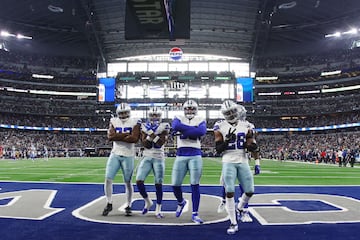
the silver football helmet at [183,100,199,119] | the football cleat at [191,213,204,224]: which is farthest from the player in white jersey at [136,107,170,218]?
the football cleat at [191,213,204,224]

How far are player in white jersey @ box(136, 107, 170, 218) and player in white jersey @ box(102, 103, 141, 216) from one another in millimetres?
197

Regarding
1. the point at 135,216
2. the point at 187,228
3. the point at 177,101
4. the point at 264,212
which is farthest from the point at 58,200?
the point at 177,101

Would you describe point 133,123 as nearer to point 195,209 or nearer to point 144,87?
point 195,209

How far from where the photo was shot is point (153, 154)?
6543mm

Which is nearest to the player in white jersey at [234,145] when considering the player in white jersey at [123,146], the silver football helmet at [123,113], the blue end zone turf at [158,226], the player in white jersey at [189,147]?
the player in white jersey at [189,147]

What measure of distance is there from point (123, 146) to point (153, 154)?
0.61 meters

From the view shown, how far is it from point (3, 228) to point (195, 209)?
298 centimetres

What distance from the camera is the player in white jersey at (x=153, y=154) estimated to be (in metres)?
6.41

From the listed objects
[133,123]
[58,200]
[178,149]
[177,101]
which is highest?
[177,101]

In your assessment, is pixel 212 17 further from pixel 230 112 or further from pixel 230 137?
pixel 230 137

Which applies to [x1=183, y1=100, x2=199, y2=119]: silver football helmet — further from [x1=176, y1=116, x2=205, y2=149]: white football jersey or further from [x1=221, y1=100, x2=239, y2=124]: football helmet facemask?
[x1=221, y1=100, x2=239, y2=124]: football helmet facemask

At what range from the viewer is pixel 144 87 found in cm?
4612

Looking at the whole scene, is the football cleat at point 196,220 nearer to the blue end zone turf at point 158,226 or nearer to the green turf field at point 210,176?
the blue end zone turf at point 158,226

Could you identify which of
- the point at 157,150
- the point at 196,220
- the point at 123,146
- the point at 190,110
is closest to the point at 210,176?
the point at 157,150
